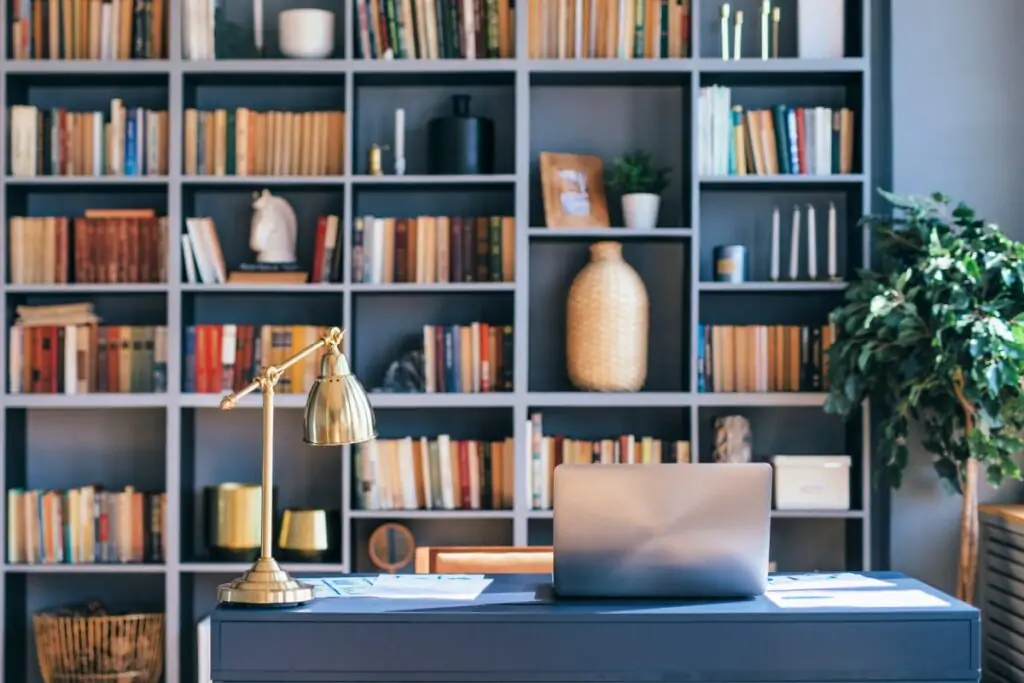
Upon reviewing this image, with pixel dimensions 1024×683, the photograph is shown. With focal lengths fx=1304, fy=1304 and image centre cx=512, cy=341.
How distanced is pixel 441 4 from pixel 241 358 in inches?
55.6

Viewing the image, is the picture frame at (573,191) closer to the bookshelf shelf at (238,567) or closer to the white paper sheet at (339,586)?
the bookshelf shelf at (238,567)

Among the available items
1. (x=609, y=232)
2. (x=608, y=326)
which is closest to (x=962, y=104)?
(x=609, y=232)

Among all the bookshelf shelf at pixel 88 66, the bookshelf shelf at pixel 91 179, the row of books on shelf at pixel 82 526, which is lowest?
the row of books on shelf at pixel 82 526

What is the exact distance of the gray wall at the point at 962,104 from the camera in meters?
4.50

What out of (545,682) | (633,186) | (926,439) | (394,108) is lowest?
(545,682)

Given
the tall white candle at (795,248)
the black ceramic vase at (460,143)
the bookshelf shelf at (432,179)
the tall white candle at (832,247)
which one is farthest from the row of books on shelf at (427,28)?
the tall white candle at (832,247)

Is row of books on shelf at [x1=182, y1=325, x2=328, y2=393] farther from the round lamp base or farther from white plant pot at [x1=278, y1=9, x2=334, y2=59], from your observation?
the round lamp base

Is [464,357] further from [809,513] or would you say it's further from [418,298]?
[809,513]

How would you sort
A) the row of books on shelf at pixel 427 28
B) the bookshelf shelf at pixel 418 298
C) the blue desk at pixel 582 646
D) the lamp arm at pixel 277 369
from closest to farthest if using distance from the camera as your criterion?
the blue desk at pixel 582 646, the lamp arm at pixel 277 369, the row of books on shelf at pixel 427 28, the bookshelf shelf at pixel 418 298

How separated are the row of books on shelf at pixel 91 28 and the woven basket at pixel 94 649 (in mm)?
1951

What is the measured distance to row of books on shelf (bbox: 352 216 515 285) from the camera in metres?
4.48

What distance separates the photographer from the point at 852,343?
4098mm

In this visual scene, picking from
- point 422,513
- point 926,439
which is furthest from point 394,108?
point 926,439

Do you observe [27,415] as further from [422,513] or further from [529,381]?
[529,381]
